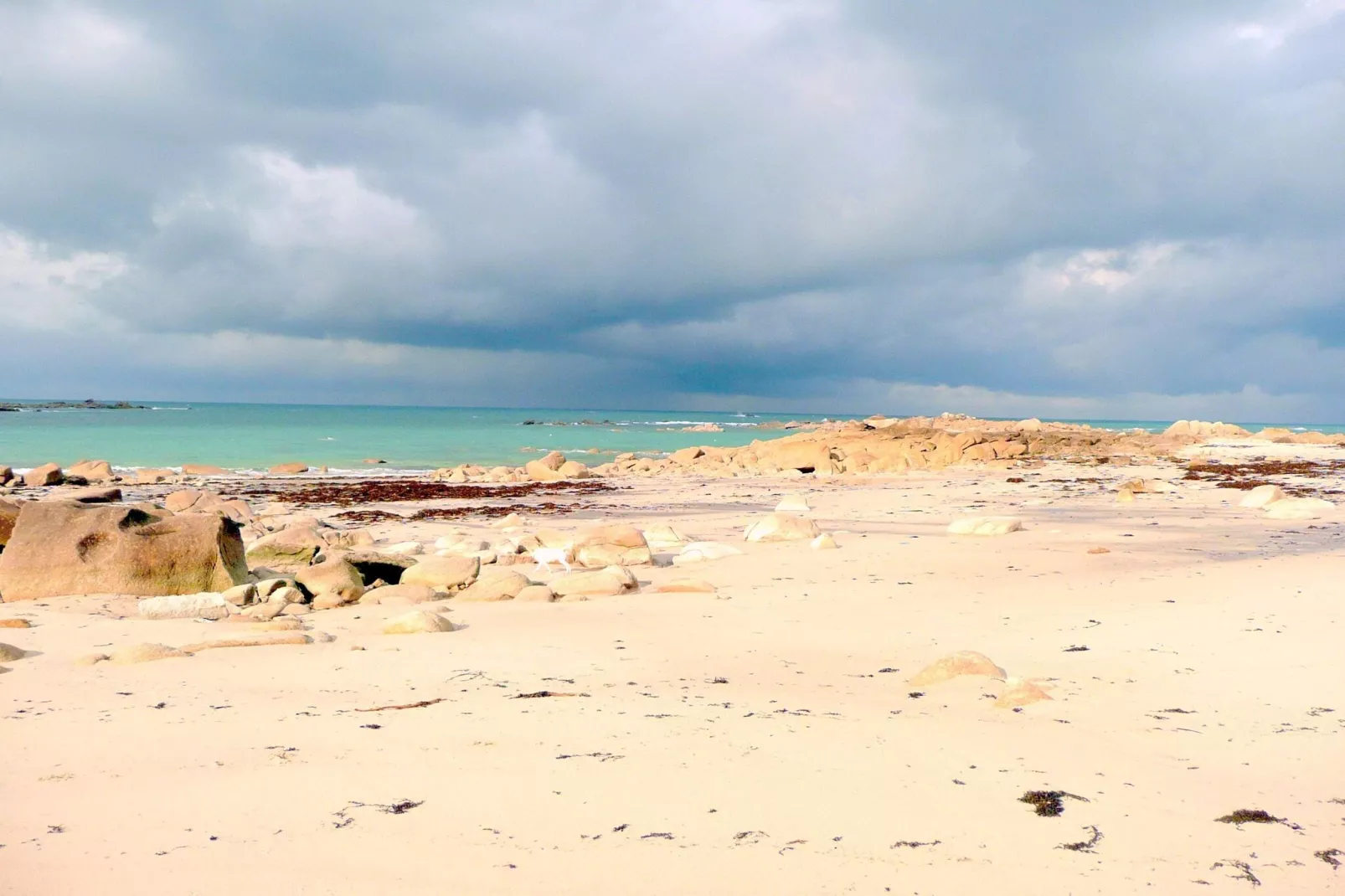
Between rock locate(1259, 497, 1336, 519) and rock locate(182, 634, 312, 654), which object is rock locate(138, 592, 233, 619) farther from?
rock locate(1259, 497, 1336, 519)

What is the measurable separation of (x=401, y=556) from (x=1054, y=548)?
736cm

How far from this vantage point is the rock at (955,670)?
189 inches

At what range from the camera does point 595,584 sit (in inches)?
307

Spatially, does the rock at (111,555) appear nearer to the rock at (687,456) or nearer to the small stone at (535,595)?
the small stone at (535,595)

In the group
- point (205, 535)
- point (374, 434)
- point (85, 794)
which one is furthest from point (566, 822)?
point (374, 434)

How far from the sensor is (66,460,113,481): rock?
25359mm

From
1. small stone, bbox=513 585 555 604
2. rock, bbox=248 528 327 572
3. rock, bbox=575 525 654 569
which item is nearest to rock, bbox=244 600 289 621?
small stone, bbox=513 585 555 604

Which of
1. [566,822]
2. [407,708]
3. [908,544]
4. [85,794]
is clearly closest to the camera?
[566,822]

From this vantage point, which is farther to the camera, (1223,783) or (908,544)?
(908,544)

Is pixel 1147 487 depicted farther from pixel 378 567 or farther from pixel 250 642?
pixel 250 642

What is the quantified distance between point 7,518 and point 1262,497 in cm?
1694

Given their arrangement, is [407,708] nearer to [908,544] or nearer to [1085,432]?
[908,544]

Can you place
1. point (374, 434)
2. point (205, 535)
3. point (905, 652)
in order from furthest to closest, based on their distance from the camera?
point (374, 434), point (205, 535), point (905, 652)

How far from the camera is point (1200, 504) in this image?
14.1m
